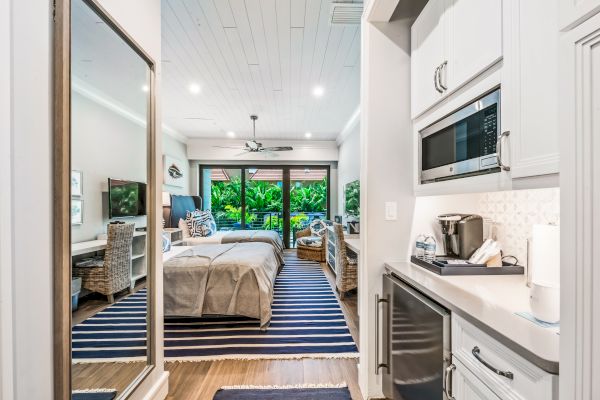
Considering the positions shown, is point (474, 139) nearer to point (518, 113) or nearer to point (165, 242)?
point (518, 113)

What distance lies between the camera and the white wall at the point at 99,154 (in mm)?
1232

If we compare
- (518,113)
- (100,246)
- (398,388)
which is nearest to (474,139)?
(518,113)

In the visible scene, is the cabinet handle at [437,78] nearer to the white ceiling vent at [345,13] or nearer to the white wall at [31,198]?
the white ceiling vent at [345,13]

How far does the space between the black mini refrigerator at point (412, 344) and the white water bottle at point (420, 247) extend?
0.22 m

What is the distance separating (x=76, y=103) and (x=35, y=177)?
0.38 meters

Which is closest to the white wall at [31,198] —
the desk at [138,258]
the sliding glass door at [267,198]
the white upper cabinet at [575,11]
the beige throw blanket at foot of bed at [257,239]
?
the desk at [138,258]

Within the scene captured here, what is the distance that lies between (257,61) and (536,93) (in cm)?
279

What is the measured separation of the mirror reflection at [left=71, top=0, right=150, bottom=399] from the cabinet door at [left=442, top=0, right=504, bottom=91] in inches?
62.0

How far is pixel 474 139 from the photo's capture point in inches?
49.2

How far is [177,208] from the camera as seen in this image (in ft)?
18.8

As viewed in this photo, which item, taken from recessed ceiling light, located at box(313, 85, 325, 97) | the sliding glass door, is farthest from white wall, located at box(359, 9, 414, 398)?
the sliding glass door

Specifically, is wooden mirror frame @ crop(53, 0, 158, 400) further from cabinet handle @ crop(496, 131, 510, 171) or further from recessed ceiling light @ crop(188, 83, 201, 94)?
recessed ceiling light @ crop(188, 83, 201, 94)

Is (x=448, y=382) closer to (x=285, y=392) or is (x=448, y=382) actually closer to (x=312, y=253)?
(x=285, y=392)

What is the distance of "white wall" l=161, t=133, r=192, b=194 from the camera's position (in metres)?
5.82
